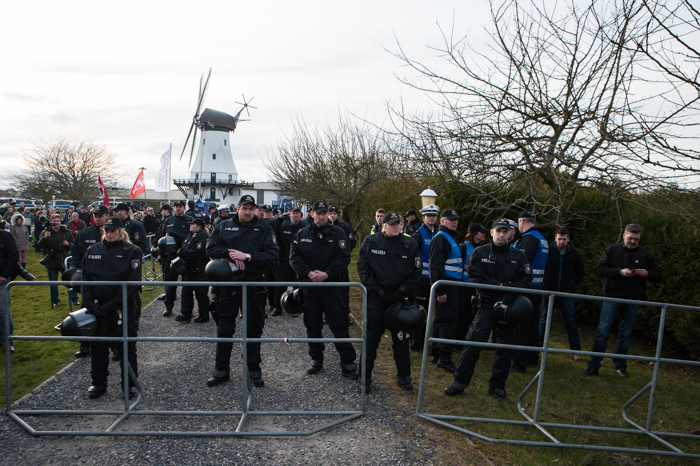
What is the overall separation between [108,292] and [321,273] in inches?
93.3

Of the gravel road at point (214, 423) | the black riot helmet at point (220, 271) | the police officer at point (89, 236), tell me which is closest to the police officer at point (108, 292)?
the gravel road at point (214, 423)

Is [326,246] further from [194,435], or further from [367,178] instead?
[367,178]

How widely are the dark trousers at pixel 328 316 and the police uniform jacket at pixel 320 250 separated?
0.26m

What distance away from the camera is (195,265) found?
8.00 meters

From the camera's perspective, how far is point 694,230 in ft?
20.2

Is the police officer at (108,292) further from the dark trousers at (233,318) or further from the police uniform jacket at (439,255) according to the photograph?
the police uniform jacket at (439,255)

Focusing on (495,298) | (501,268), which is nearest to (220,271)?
(495,298)

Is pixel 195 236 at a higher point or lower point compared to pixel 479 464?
higher

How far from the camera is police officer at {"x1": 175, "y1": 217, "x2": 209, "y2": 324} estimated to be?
7.63 metres

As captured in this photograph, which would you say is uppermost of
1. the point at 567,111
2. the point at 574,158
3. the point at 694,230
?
the point at 567,111

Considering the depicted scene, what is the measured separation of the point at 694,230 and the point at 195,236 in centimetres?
783

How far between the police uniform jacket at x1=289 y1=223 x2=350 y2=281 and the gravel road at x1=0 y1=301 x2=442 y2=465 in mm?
1372

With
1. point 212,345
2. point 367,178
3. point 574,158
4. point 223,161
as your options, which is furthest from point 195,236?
point 223,161

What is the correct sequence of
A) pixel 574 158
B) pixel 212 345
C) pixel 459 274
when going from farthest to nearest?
pixel 574 158
pixel 212 345
pixel 459 274
